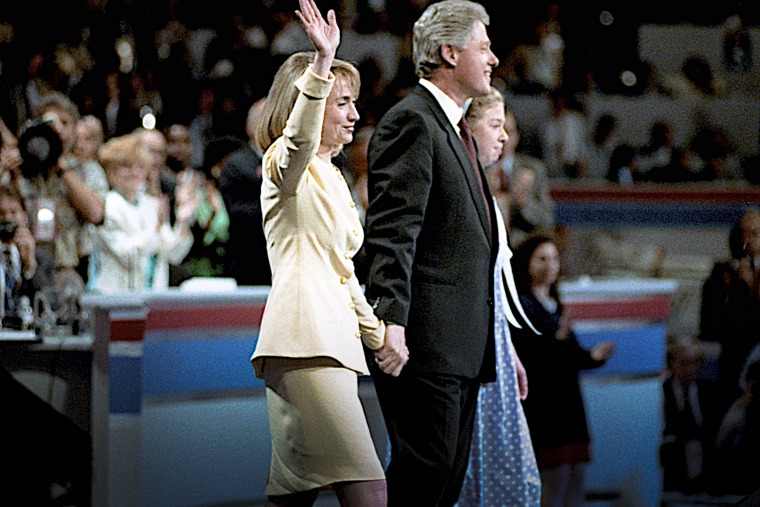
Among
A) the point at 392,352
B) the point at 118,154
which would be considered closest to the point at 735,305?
the point at 392,352

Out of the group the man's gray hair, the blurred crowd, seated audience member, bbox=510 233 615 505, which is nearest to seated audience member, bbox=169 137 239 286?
the blurred crowd

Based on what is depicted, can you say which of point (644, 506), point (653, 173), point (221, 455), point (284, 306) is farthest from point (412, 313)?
point (653, 173)

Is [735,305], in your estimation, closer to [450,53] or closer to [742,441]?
[742,441]

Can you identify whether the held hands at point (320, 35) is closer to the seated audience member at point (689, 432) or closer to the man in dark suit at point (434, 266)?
the man in dark suit at point (434, 266)

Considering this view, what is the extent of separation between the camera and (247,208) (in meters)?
4.36

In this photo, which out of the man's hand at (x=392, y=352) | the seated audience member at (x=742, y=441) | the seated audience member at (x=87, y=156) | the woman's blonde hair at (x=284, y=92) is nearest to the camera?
the woman's blonde hair at (x=284, y=92)

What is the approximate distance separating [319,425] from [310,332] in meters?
0.20

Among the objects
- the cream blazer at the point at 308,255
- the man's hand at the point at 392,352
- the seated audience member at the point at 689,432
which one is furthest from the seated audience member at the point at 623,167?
the cream blazer at the point at 308,255

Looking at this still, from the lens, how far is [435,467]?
3230 mm

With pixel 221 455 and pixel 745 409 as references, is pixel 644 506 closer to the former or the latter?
pixel 745 409

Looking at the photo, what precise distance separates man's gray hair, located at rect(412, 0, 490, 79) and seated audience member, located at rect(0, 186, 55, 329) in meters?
1.54

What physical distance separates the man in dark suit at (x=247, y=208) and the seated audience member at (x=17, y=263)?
2.03 ft

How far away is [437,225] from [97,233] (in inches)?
65.5

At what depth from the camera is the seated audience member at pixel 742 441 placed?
496 cm
